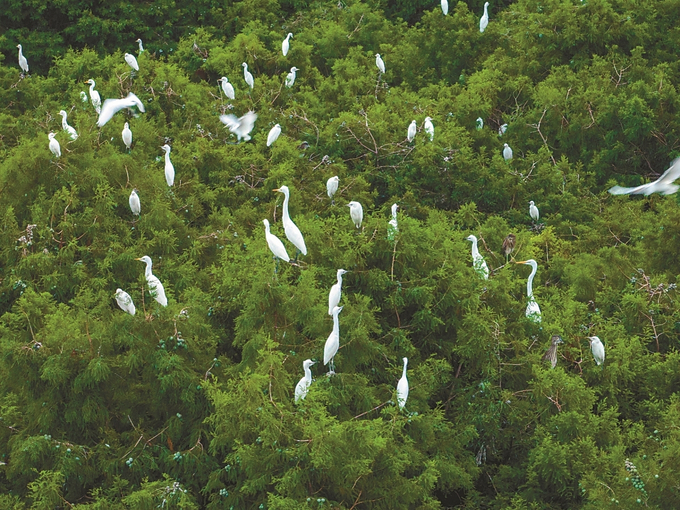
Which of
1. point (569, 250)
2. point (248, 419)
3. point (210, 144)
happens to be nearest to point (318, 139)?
point (210, 144)

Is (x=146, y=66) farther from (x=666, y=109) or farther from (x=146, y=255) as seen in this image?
(x=666, y=109)

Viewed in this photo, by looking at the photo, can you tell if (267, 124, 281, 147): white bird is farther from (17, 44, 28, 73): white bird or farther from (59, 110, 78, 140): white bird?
(17, 44, 28, 73): white bird

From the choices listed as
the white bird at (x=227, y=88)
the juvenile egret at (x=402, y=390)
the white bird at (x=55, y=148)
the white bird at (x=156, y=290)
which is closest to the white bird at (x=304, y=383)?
the juvenile egret at (x=402, y=390)

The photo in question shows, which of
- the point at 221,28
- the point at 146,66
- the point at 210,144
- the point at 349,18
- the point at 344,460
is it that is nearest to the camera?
the point at 344,460

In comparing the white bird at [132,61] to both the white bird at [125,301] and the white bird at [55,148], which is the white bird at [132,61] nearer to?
the white bird at [55,148]

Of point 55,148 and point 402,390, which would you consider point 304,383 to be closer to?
point 402,390

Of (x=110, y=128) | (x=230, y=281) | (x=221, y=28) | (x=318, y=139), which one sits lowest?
(x=221, y=28)
